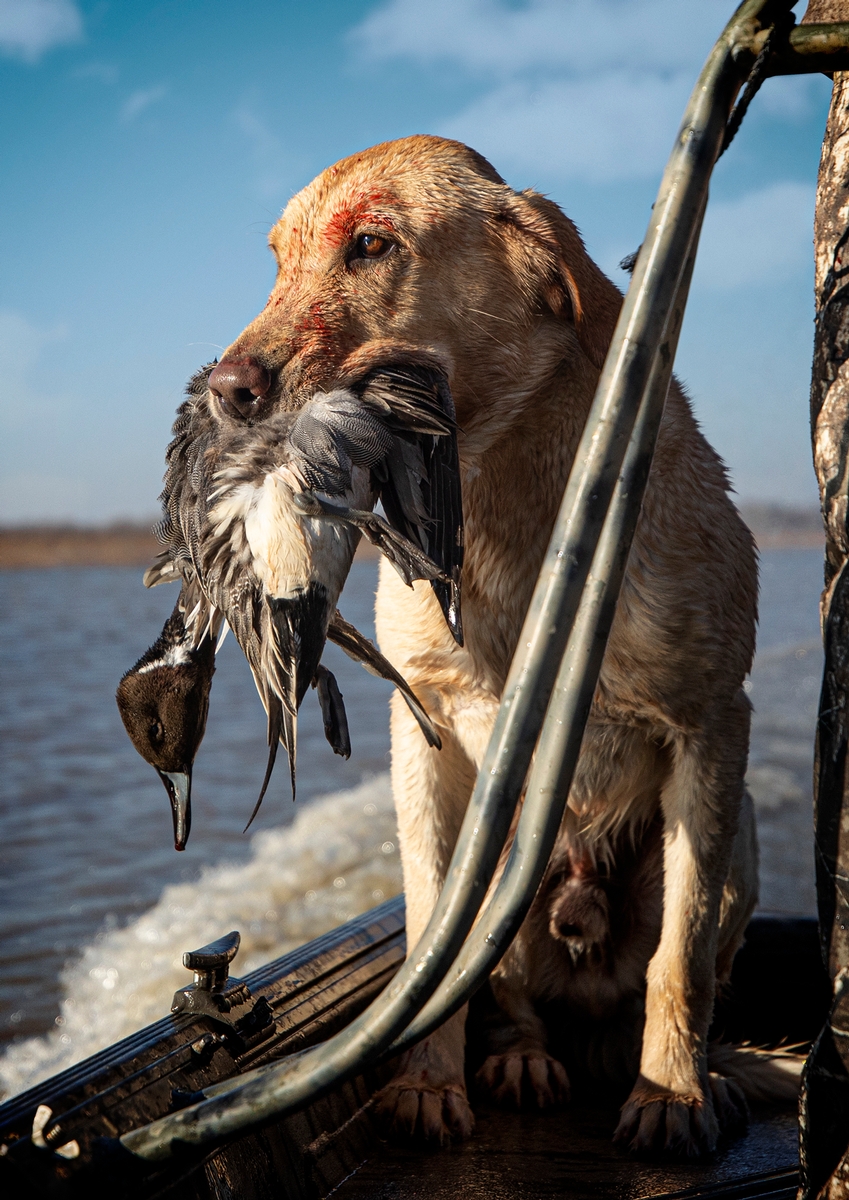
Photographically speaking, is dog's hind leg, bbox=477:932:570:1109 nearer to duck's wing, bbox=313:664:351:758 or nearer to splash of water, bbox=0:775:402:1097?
duck's wing, bbox=313:664:351:758

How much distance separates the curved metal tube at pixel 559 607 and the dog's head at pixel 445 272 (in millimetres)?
894

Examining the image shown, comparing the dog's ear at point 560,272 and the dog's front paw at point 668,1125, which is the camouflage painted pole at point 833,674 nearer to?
the dog's ear at point 560,272

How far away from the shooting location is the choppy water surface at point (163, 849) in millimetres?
6266

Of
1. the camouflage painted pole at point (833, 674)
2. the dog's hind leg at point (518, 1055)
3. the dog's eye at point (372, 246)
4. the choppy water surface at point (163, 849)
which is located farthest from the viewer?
the choppy water surface at point (163, 849)

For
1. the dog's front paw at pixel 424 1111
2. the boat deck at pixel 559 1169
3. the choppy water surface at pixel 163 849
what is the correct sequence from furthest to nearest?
the choppy water surface at pixel 163 849 → the dog's front paw at pixel 424 1111 → the boat deck at pixel 559 1169

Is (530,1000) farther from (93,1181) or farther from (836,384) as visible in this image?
(836,384)

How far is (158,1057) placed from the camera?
1950mm

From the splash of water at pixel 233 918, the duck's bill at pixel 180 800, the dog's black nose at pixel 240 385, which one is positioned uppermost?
the dog's black nose at pixel 240 385

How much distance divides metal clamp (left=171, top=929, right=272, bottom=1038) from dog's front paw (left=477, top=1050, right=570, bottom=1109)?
0.80 m

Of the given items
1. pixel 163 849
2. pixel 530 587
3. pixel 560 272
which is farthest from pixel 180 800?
pixel 163 849

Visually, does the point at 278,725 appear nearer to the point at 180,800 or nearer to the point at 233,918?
the point at 180,800

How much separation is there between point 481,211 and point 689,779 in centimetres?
145

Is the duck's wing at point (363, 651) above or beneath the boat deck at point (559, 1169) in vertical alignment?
above

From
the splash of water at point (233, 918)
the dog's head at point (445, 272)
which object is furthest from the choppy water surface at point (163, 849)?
the dog's head at point (445, 272)
